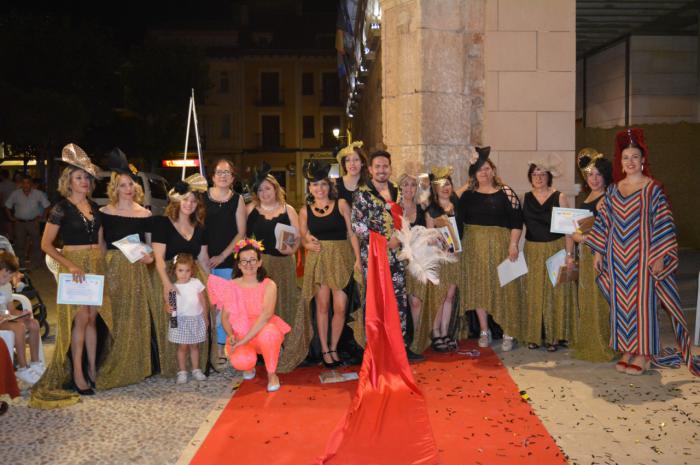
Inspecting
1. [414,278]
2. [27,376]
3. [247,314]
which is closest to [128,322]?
[27,376]

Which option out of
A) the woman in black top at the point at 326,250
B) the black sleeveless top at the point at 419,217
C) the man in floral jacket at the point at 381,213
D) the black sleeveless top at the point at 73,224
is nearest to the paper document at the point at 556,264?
the black sleeveless top at the point at 419,217

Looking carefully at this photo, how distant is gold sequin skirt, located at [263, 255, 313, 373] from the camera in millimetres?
5402

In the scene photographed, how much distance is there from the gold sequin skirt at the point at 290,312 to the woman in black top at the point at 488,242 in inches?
60.7

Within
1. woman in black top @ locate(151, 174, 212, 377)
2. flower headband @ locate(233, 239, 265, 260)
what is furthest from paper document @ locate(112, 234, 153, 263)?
flower headband @ locate(233, 239, 265, 260)

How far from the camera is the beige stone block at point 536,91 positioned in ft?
22.2

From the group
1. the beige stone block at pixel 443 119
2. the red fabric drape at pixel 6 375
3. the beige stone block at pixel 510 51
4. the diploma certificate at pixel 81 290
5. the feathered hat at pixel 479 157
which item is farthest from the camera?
the beige stone block at pixel 510 51

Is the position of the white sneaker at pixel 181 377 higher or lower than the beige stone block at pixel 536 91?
lower

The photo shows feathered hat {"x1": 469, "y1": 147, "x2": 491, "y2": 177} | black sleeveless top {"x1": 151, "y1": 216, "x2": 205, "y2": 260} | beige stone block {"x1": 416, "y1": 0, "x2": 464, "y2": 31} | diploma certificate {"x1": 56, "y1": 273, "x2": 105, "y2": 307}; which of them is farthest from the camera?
beige stone block {"x1": 416, "y1": 0, "x2": 464, "y2": 31}

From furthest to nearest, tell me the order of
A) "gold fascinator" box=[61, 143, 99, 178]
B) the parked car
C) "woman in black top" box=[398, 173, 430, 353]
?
1. the parked car
2. "woman in black top" box=[398, 173, 430, 353]
3. "gold fascinator" box=[61, 143, 99, 178]

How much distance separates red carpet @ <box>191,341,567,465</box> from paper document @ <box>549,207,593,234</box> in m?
1.28

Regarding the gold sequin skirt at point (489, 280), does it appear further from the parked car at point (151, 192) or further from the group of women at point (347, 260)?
the parked car at point (151, 192)

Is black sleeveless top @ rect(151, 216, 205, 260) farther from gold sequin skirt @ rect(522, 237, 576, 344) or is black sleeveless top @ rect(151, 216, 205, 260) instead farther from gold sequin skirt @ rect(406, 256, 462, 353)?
gold sequin skirt @ rect(522, 237, 576, 344)

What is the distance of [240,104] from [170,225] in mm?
39882

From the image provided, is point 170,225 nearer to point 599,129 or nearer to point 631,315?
point 631,315
